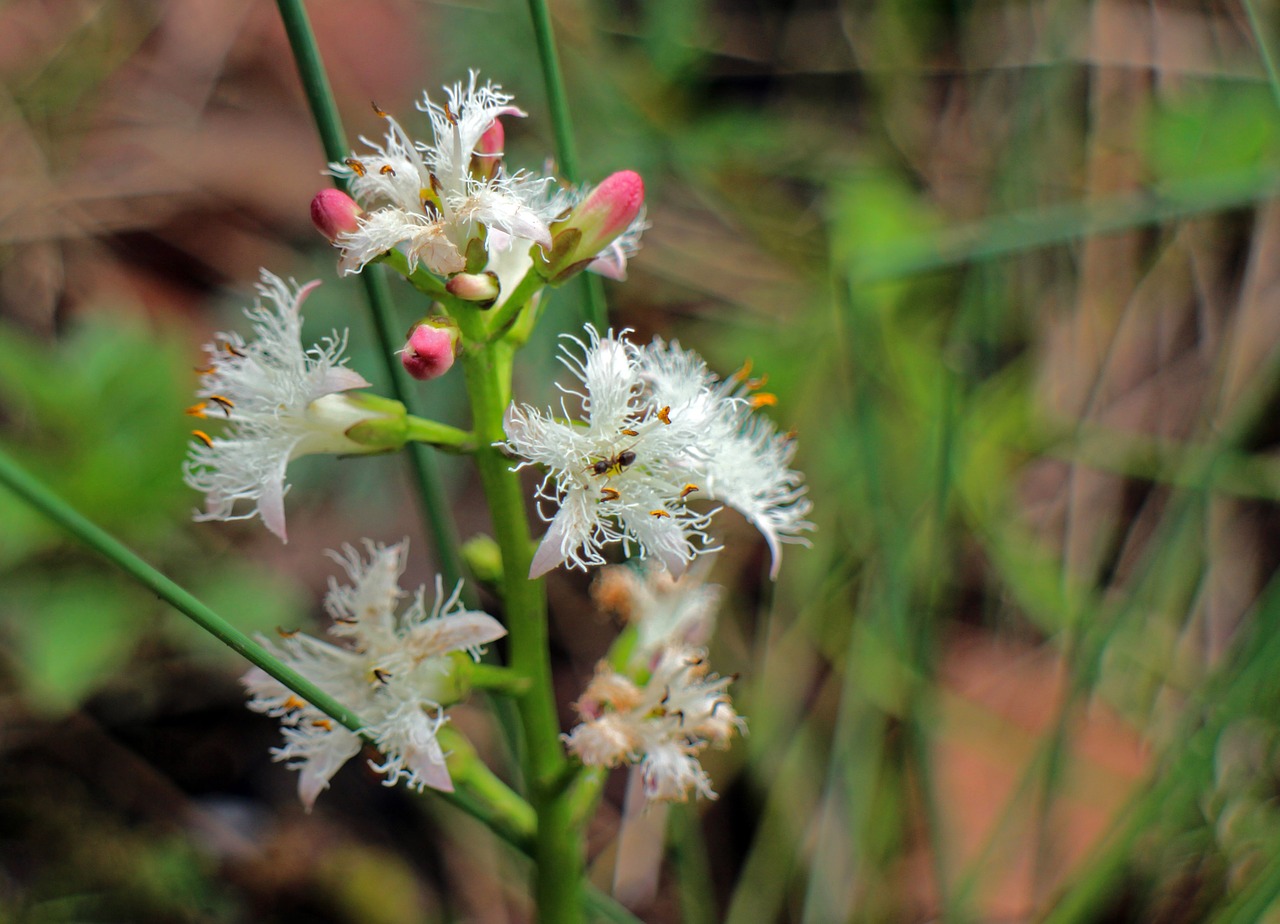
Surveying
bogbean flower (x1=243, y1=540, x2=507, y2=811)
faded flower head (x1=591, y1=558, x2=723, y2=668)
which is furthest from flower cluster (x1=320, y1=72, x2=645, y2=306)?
faded flower head (x1=591, y1=558, x2=723, y2=668)

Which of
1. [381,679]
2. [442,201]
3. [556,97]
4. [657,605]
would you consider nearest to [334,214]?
[442,201]

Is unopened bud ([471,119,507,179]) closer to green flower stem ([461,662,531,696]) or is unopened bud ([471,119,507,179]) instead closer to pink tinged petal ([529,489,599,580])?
pink tinged petal ([529,489,599,580])


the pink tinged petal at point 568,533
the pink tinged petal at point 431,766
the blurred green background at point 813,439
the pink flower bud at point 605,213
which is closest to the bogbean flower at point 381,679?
the pink tinged petal at point 431,766

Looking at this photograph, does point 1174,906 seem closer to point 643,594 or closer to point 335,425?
point 643,594

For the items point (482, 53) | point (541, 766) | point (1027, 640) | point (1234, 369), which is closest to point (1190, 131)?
point (1234, 369)

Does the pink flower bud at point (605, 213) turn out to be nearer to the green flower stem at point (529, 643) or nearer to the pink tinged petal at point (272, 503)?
the green flower stem at point (529, 643)

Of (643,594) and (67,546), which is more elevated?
(643,594)
